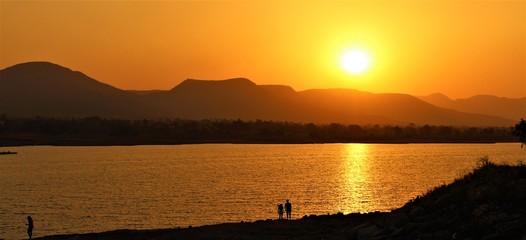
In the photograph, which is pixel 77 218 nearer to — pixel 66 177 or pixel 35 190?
pixel 35 190

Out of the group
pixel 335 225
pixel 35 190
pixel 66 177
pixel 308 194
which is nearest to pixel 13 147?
pixel 66 177

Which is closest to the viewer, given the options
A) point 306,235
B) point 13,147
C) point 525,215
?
point 525,215

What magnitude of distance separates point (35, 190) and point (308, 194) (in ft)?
109

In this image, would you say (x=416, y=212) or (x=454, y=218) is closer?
(x=454, y=218)

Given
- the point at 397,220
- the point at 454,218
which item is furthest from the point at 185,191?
the point at 454,218

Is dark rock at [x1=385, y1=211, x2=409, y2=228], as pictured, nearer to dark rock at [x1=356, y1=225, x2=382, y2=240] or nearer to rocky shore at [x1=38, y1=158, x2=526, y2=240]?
rocky shore at [x1=38, y1=158, x2=526, y2=240]

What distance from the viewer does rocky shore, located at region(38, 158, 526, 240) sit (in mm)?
25828

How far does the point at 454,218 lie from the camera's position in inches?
1101

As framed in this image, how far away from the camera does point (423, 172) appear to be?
4099 inches

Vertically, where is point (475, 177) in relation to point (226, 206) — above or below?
above

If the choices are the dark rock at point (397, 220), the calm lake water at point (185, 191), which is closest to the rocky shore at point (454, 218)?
the dark rock at point (397, 220)

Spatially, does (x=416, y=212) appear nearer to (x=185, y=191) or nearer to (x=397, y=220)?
(x=397, y=220)

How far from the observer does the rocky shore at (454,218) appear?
25828 millimetres

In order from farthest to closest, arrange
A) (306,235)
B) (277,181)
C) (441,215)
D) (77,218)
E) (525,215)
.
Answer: (277,181) → (77,218) → (306,235) → (441,215) → (525,215)
